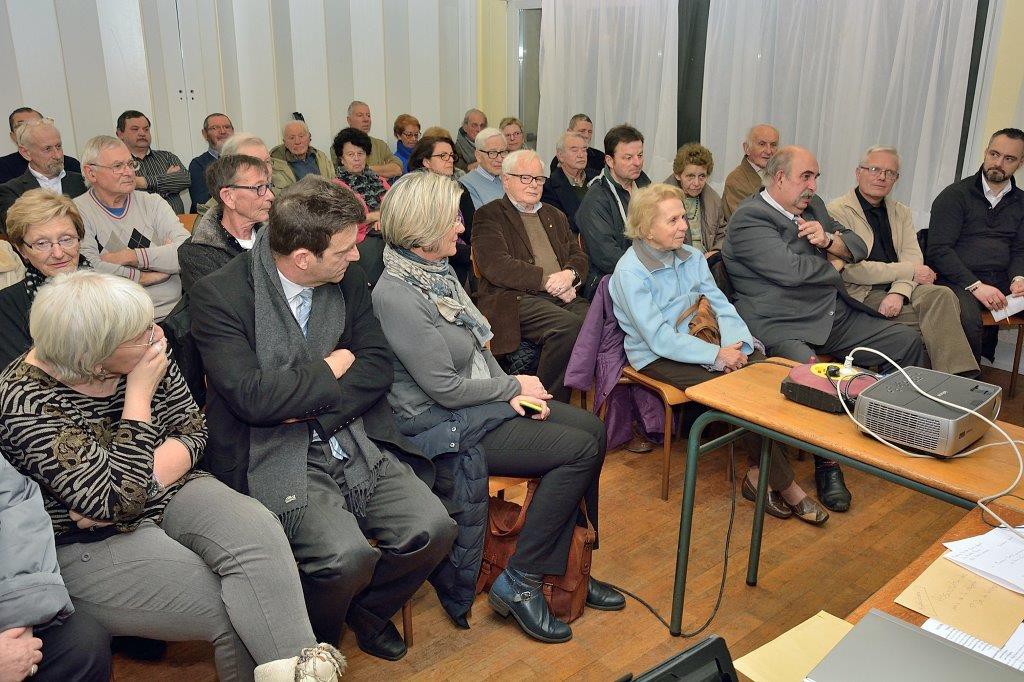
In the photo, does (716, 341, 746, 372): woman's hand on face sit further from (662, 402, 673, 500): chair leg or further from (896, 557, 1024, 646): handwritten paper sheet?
(896, 557, 1024, 646): handwritten paper sheet

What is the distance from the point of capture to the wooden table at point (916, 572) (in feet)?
4.13

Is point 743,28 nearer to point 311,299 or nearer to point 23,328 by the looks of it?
point 311,299

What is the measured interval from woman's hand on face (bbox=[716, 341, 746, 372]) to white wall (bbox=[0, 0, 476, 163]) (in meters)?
4.31

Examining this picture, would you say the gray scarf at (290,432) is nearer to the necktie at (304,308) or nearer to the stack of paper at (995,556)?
the necktie at (304,308)

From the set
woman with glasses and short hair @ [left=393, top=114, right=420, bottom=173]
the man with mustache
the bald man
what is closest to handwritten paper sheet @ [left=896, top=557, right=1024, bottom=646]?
the man with mustache

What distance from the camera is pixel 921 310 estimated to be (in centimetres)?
354

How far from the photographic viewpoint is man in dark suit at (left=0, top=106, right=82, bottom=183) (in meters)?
4.54

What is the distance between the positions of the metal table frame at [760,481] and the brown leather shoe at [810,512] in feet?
1.30

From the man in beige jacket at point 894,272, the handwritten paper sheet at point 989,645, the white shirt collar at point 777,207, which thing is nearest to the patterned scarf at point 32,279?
the handwritten paper sheet at point 989,645

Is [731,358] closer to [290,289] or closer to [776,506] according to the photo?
[776,506]

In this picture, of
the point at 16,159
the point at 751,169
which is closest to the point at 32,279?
the point at 16,159

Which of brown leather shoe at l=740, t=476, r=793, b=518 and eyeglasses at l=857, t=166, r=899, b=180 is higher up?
eyeglasses at l=857, t=166, r=899, b=180

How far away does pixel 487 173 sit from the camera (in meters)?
4.50

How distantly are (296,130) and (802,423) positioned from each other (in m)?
4.42
